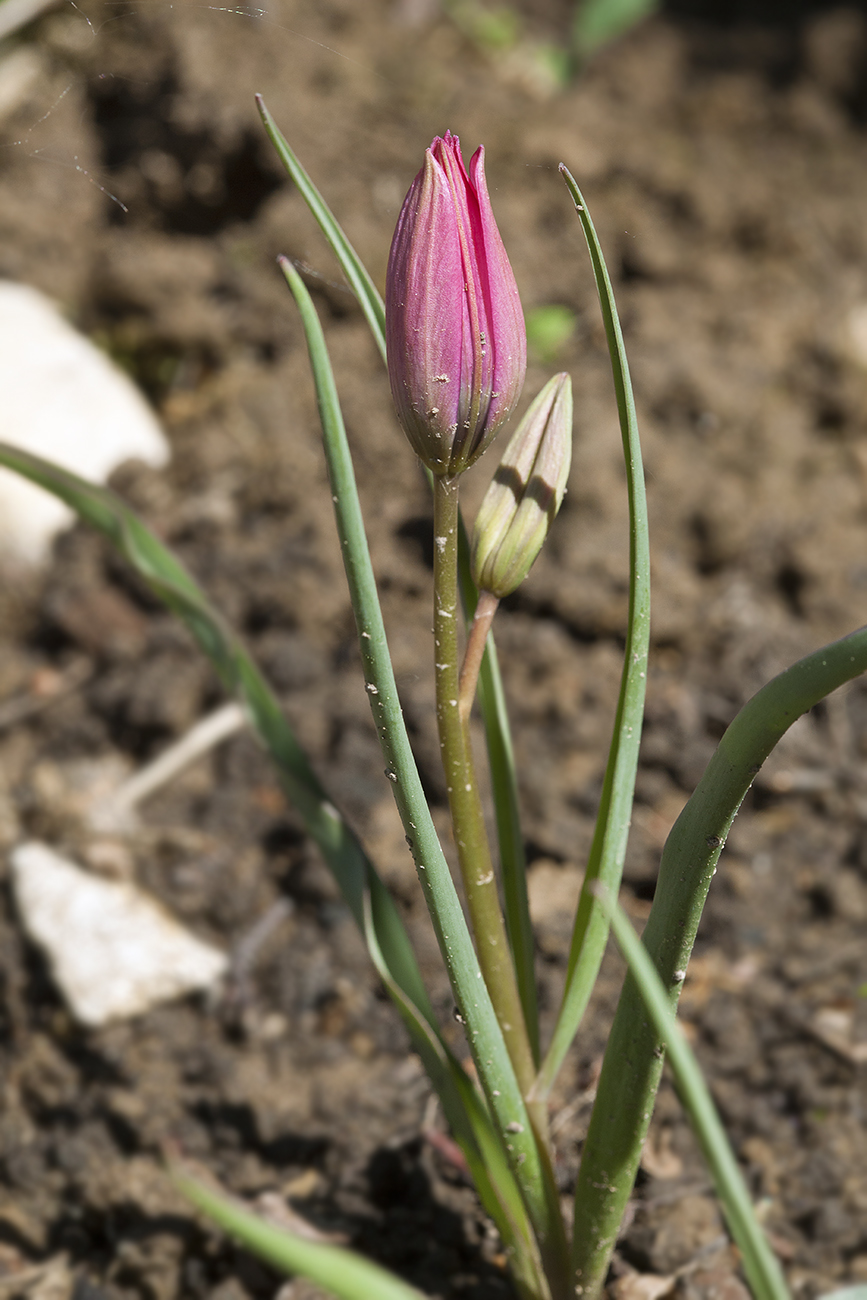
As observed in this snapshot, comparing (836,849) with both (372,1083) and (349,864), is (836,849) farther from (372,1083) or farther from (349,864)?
(349,864)

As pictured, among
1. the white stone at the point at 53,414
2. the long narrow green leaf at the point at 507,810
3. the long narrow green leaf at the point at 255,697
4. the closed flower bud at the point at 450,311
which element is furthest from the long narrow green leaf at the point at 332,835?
the white stone at the point at 53,414

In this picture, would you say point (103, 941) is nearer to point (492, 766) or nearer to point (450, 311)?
point (492, 766)

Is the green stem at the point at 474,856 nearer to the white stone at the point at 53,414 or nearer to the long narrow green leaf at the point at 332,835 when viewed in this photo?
the long narrow green leaf at the point at 332,835

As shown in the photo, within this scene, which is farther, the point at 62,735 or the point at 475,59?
the point at 475,59

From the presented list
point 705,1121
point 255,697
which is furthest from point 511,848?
point 705,1121

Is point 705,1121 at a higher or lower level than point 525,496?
lower

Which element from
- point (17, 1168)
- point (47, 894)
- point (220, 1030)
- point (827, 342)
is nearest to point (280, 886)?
point (220, 1030)
